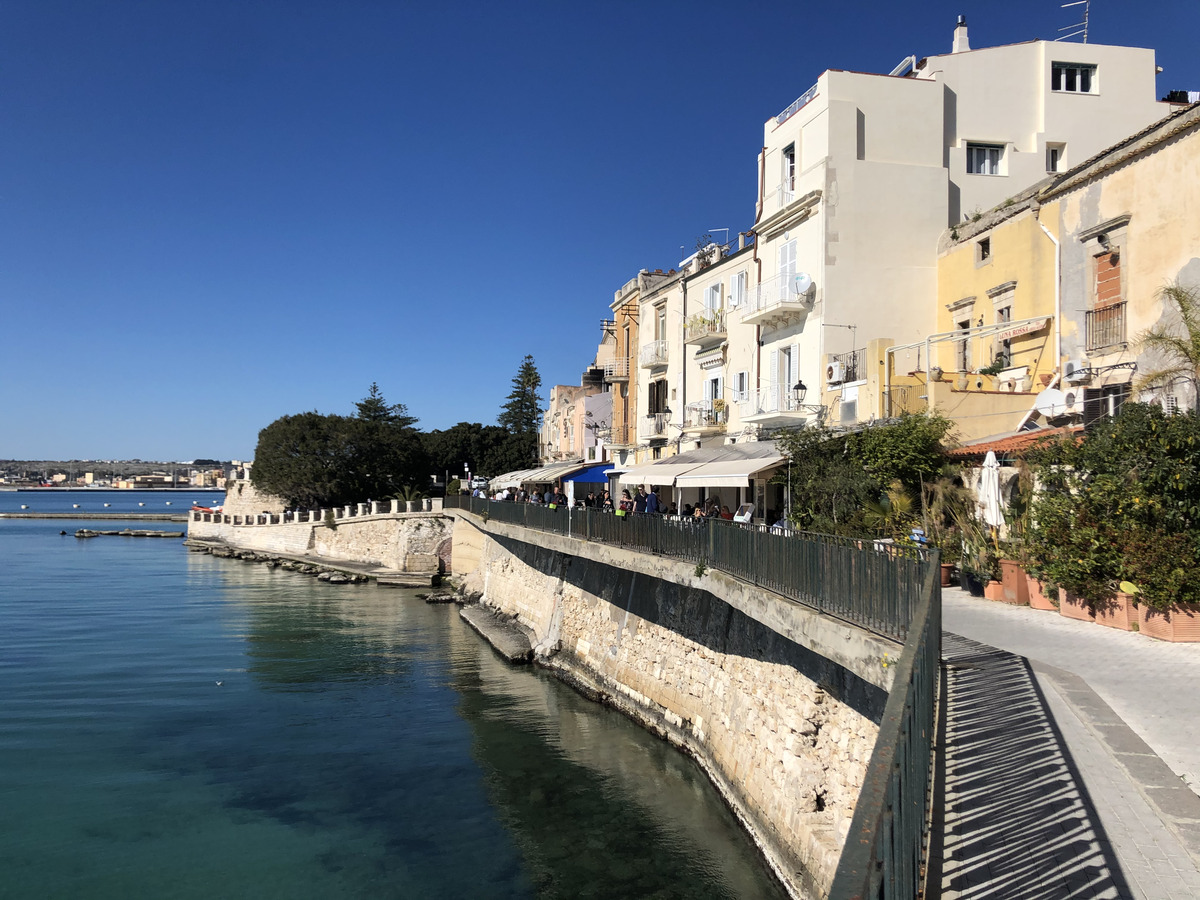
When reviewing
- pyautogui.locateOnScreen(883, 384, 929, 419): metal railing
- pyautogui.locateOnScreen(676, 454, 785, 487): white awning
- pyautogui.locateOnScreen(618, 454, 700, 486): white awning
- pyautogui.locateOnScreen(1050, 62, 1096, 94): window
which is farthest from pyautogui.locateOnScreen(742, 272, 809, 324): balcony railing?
pyautogui.locateOnScreen(1050, 62, 1096, 94): window

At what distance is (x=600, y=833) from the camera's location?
508 inches

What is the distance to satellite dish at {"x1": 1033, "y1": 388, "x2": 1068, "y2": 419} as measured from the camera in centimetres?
1733

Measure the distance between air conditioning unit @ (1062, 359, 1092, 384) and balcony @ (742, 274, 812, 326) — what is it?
24.2 ft

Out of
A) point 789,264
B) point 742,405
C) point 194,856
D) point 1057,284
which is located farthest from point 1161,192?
point 194,856

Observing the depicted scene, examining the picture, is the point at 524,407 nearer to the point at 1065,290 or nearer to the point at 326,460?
the point at 326,460

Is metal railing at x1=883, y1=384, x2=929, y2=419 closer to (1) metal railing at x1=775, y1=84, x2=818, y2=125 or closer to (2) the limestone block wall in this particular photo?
(1) metal railing at x1=775, y1=84, x2=818, y2=125

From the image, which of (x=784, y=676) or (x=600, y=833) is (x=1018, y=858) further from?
(x=600, y=833)

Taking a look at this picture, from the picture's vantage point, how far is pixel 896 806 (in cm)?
345

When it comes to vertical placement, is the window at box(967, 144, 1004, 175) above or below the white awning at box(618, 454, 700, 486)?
above

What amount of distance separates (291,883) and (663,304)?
2673cm

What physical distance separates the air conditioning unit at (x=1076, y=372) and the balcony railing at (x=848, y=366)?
5.18 metres

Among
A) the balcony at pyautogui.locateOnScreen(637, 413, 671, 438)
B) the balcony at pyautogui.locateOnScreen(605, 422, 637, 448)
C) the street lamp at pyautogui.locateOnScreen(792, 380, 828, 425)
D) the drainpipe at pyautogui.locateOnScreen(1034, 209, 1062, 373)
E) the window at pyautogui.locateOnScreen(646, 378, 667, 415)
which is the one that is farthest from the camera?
the balcony at pyautogui.locateOnScreen(605, 422, 637, 448)

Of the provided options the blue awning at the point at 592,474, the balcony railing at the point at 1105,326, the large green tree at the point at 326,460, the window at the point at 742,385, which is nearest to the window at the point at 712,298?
the window at the point at 742,385

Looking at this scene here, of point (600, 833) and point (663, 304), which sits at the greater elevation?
point (663, 304)
